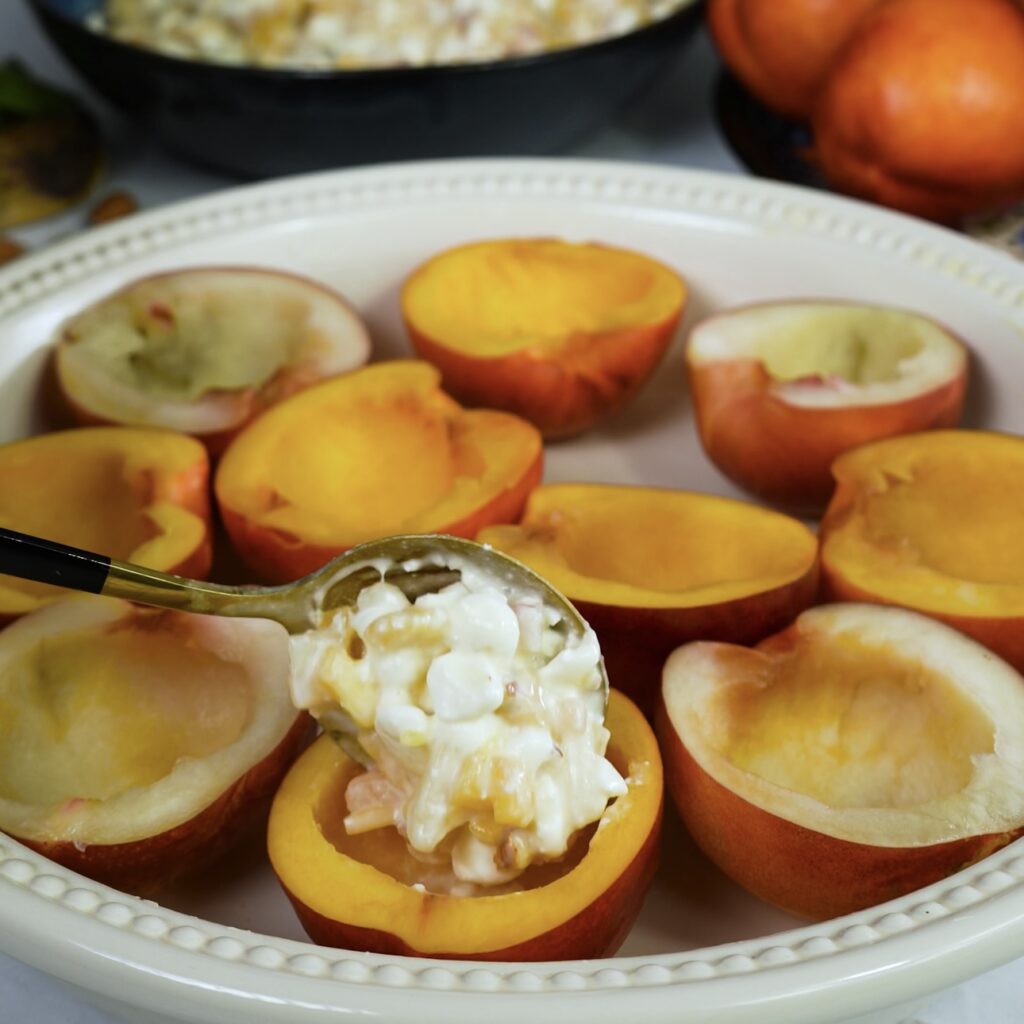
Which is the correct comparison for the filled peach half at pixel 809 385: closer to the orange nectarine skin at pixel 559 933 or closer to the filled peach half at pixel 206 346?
the filled peach half at pixel 206 346

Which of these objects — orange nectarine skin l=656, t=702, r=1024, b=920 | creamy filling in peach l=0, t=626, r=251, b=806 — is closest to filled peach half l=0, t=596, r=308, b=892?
creamy filling in peach l=0, t=626, r=251, b=806

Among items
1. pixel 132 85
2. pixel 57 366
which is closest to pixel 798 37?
pixel 132 85

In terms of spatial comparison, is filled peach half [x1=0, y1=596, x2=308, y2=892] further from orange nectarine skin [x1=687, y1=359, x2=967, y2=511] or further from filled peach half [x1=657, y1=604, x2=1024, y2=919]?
orange nectarine skin [x1=687, y1=359, x2=967, y2=511]

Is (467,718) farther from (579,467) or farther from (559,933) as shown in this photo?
(579,467)

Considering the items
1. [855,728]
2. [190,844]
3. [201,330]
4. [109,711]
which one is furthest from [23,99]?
[855,728]

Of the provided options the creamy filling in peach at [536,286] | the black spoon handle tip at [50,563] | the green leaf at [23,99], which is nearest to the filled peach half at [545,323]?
the creamy filling in peach at [536,286]
